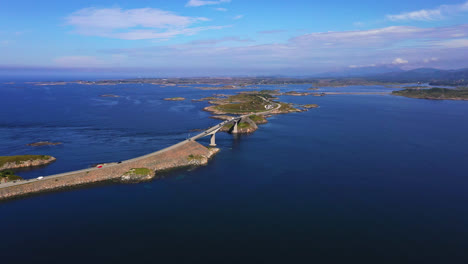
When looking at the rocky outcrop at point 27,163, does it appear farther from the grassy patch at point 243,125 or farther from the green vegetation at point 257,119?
the green vegetation at point 257,119

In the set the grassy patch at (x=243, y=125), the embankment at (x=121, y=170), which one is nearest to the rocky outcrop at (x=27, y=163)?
the embankment at (x=121, y=170)

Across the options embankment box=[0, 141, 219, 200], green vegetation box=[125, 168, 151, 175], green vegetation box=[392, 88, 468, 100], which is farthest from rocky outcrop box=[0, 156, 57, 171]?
green vegetation box=[392, 88, 468, 100]

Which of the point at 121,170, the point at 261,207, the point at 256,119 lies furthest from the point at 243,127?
the point at 261,207

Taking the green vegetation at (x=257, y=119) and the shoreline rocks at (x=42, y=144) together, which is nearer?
the shoreline rocks at (x=42, y=144)

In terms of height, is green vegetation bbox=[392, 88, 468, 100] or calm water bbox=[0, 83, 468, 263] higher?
green vegetation bbox=[392, 88, 468, 100]

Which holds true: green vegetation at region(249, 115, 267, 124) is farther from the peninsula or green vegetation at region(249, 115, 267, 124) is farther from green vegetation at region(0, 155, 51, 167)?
green vegetation at region(0, 155, 51, 167)

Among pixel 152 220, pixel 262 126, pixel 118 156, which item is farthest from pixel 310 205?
pixel 262 126
